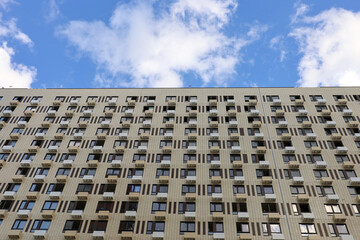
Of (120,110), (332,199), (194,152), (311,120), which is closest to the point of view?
(332,199)

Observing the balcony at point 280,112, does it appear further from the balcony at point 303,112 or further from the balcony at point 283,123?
the balcony at point 303,112

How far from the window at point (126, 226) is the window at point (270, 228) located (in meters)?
17.9

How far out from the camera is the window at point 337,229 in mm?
37175

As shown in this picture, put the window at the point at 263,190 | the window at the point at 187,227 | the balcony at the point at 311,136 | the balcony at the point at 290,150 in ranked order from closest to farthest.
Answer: the window at the point at 187,227, the window at the point at 263,190, the balcony at the point at 290,150, the balcony at the point at 311,136

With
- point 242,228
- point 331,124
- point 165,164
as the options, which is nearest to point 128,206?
point 165,164

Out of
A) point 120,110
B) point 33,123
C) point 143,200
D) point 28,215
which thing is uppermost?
point 120,110

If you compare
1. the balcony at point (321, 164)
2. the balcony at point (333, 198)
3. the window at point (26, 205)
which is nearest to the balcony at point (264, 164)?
the balcony at point (321, 164)

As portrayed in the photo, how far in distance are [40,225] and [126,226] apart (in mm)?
11936

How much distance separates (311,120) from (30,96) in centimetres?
5522

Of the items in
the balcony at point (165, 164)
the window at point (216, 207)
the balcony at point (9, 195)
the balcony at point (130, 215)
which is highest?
the balcony at point (165, 164)

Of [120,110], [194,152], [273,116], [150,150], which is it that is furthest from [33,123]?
[273,116]

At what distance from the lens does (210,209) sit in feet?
133

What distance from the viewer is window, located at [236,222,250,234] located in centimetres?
3850

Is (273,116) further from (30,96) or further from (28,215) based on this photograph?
(30,96)
